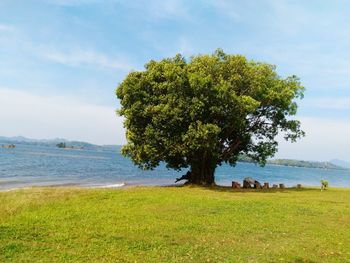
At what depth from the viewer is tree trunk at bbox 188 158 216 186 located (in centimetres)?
3841

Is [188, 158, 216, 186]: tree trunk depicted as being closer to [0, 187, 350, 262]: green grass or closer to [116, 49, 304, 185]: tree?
[116, 49, 304, 185]: tree

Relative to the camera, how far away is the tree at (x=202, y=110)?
108ft

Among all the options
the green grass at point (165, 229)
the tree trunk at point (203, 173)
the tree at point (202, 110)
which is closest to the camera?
the green grass at point (165, 229)

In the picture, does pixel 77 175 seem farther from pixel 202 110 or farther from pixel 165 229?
pixel 165 229

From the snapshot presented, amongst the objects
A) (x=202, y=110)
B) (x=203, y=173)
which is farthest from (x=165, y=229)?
(x=203, y=173)

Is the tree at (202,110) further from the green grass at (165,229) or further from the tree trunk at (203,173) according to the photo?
the green grass at (165,229)

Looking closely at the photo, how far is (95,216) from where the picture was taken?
1920cm

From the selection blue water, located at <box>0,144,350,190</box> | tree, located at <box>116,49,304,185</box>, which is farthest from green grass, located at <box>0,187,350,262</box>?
blue water, located at <box>0,144,350,190</box>

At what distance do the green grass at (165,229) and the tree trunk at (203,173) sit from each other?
11.9 metres

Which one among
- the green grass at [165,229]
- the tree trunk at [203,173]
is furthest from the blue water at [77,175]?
the green grass at [165,229]

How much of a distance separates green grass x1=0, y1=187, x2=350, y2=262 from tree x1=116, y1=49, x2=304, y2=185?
9.26 m

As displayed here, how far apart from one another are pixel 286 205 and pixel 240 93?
14.6m

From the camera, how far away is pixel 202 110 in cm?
3256

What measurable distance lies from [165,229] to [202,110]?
1713 cm
